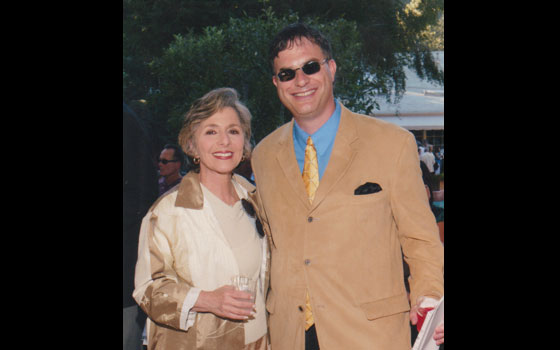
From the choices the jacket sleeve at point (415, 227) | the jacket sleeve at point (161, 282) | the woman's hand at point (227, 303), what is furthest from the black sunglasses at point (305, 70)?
the woman's hand at point (227, 303)

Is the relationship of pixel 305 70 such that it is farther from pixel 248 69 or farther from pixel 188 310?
pixel 248 69

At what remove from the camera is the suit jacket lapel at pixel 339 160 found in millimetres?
2508

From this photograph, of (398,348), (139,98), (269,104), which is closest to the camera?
(398,348)

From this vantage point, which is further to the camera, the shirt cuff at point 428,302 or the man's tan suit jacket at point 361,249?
the man's tan suit jacket at point 361,249

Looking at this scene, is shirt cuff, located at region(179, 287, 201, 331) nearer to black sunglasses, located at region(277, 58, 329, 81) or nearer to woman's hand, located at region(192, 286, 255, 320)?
woman's hand, located at region(192, 286, 255, 320)

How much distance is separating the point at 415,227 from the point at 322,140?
662 millimetres

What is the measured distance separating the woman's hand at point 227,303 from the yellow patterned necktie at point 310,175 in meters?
0.30

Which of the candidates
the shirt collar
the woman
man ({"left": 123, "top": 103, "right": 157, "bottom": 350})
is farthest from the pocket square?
man ({"left": 123, "top": 103, "right": 157, "bottom": 350})

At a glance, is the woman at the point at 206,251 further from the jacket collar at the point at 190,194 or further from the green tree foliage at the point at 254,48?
the green tree foliage at the point at 254,48

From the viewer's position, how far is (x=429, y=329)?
84.7 inches
